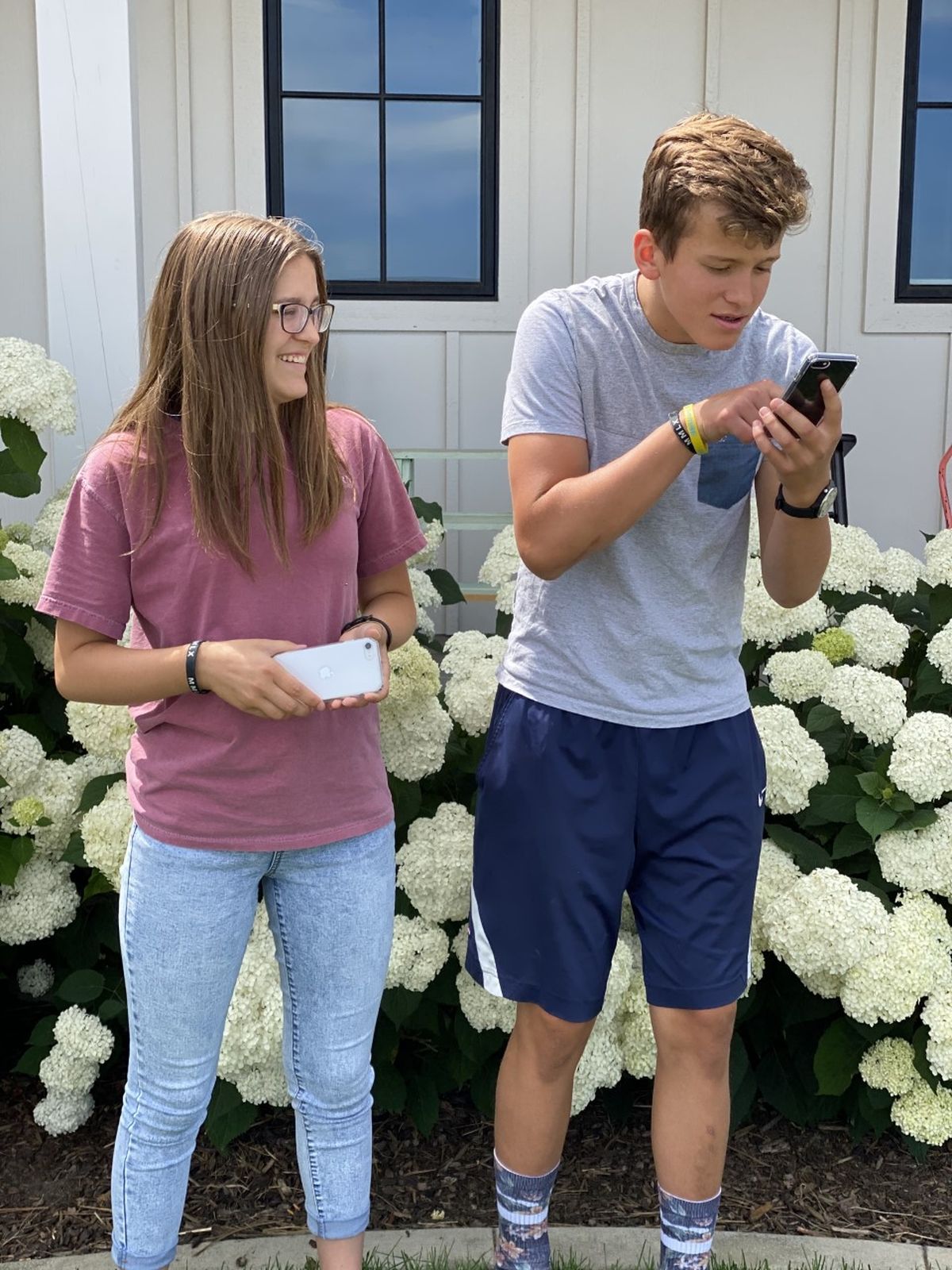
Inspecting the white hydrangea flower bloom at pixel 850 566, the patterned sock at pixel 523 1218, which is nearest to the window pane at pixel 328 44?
the white hydrangea flower bloom at pixel 850 566

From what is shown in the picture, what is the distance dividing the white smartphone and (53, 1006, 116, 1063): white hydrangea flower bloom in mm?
1376

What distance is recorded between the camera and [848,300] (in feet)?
16.0

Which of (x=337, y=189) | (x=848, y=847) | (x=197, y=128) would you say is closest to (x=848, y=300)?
(x=337, y=189)

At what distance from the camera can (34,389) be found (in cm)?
289

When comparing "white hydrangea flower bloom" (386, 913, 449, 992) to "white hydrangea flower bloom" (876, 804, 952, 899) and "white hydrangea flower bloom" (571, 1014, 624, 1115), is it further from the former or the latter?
"white hydrangea flower bloom" (876, 804, 952, 899)

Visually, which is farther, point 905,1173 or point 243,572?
point 905,1173

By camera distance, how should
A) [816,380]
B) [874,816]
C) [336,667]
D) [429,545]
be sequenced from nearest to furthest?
1. [816,380]
2. [336,667]
3. [874,816]
4. [429,545]

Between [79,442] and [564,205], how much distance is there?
2.11m

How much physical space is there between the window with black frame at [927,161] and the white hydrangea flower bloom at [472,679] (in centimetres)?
278

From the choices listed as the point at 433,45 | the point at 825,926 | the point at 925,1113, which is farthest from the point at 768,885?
the point at 433,45

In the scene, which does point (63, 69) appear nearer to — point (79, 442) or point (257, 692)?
point (79, 442)

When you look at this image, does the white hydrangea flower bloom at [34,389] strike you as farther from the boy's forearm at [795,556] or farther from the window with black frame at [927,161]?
the window with black frame at [927,161]

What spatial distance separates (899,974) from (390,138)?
11.6ft

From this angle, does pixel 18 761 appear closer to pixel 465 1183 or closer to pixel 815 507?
pixel 465 1183
